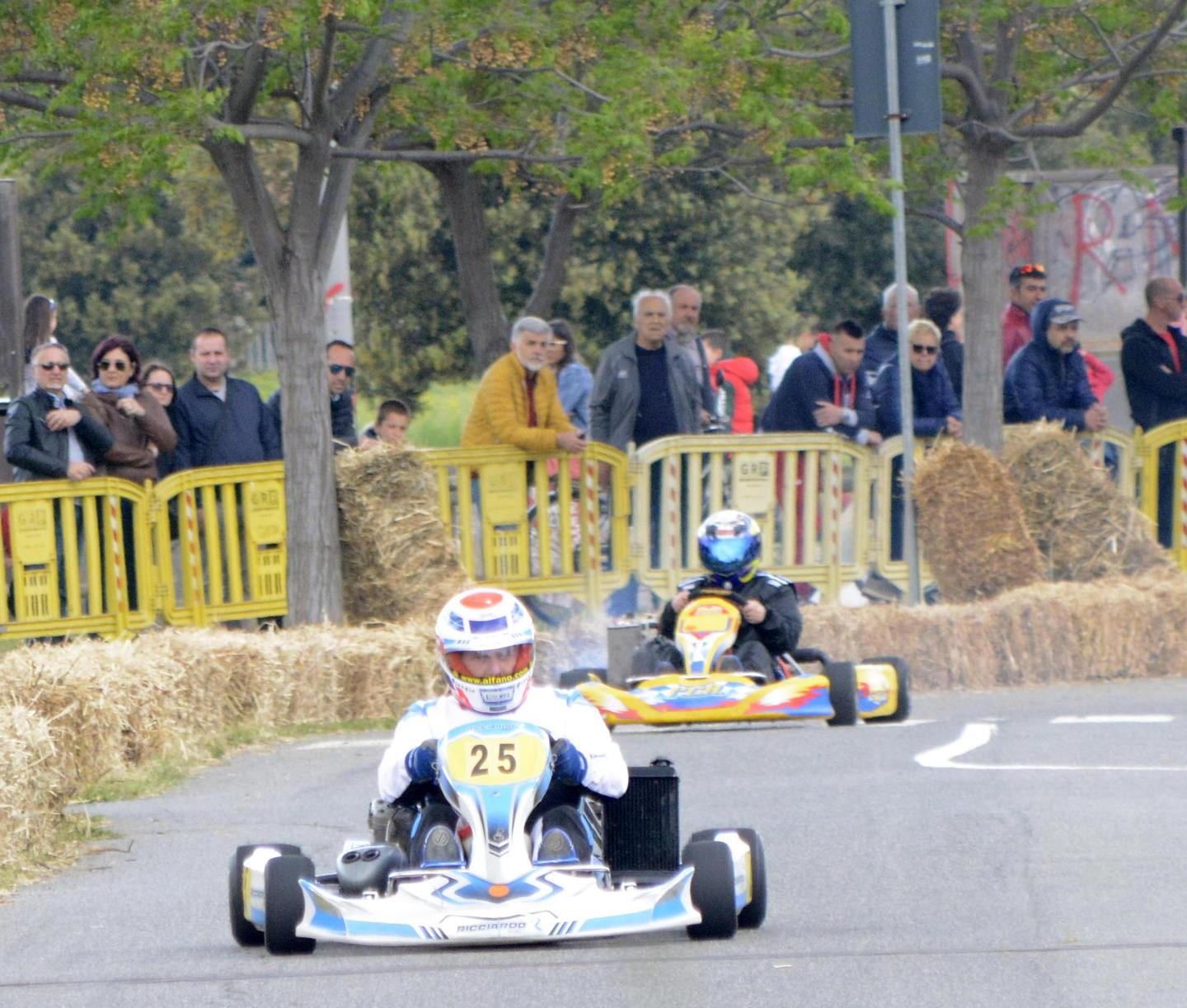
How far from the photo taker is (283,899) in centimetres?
661

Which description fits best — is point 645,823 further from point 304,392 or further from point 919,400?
point 919,400

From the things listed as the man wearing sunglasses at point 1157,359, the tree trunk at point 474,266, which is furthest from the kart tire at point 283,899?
the tree trunk at point 474,266

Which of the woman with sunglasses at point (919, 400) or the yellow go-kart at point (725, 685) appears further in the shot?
the woman with sunglasses at point (919, 400)

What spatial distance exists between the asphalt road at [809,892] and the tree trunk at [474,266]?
8.08 metres

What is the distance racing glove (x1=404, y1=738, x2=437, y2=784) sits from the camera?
277 inches

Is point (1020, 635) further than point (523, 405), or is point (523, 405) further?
point (523, 405)

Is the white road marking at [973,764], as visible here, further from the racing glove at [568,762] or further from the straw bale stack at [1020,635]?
the racing glove at [568,762]

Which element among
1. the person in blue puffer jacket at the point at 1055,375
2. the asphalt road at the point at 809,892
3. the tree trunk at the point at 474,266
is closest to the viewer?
the asphalt road at the point at 809,892

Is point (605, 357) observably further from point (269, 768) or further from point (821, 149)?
point (269, 768)

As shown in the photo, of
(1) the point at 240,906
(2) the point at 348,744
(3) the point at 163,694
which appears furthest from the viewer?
(2) the point at 348,744

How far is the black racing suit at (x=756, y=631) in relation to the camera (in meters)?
12.0

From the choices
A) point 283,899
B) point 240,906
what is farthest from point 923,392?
point 283,899

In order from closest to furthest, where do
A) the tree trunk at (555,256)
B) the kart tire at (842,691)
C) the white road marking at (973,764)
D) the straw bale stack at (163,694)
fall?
the straw bale stack at (163,694)
the white road marking at (973,764)
the kart tire at (842,691)
the tree trunk at (555,256)

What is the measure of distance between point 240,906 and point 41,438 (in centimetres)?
697
